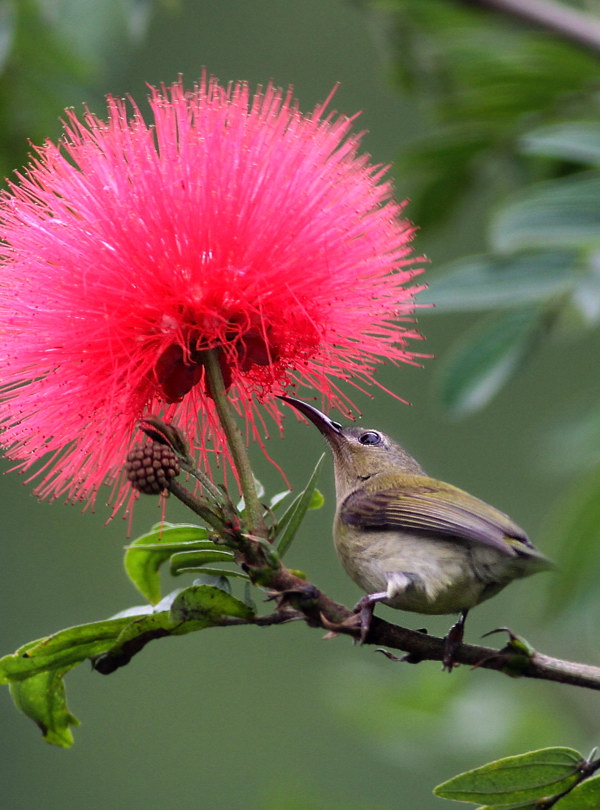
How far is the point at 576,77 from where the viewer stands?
405 centimetres

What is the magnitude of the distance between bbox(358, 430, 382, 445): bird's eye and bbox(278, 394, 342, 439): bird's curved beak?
0.31 ft

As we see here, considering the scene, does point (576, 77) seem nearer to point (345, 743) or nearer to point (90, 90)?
point (90, 90)

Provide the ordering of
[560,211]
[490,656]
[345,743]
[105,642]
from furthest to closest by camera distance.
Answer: [345,743]
[560,211]
[105,642]
[490,656]

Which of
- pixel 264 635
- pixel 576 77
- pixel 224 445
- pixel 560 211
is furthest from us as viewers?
pixel 264 635

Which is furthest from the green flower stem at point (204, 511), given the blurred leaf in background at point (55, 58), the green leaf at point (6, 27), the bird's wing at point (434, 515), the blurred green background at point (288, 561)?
the blurred green background at point (288, 561)

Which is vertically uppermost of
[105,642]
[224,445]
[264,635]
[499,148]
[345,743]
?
[499,148]

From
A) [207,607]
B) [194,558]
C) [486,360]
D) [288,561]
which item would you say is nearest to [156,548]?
[194,558]

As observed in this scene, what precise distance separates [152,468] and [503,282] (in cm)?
159

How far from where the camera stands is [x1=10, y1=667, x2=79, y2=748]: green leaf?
2.56 m

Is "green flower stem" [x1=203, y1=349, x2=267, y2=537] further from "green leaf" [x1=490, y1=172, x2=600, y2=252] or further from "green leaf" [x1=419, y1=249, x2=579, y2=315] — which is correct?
"green leaf" [x1=490, y1=172, x2=600, y2=252]

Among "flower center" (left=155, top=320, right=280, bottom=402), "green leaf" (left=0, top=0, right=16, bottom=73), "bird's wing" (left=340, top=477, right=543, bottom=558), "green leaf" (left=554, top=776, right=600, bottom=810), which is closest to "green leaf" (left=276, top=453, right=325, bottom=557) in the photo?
"flower center" (left=155, top=320, right=280, bottom=402)

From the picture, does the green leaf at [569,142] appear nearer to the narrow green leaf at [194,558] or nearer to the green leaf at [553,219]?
the green leaf at [553,219]

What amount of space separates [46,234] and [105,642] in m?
0.98

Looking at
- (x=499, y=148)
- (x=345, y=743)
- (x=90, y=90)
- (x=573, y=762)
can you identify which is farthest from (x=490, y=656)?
(x=345, y=743)
